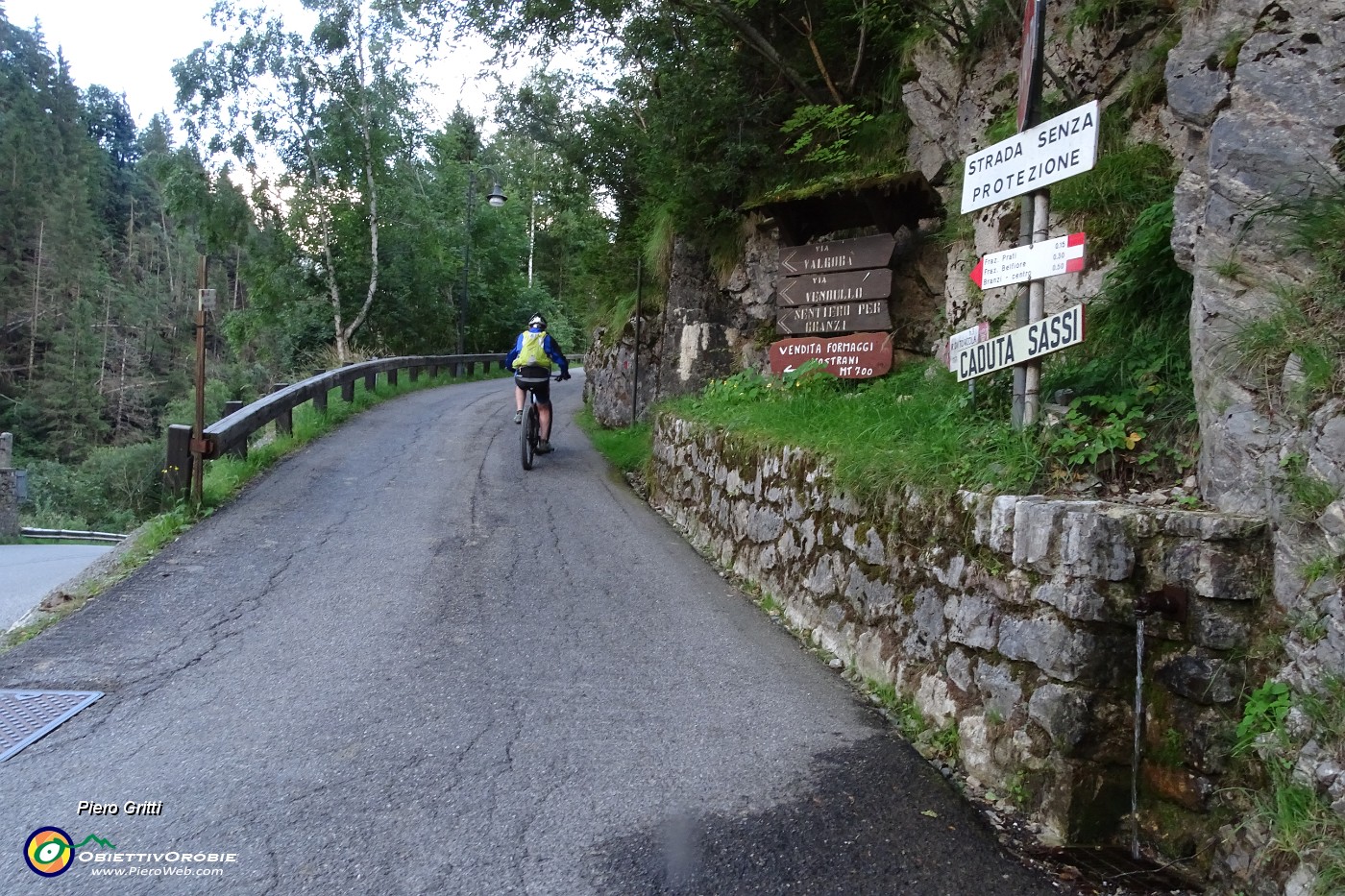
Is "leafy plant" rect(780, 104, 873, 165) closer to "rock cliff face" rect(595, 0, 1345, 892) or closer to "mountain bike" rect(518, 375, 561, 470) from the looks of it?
"mountain bike" rect(518, 375, 561, 470)

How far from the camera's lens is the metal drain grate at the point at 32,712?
3.76 m

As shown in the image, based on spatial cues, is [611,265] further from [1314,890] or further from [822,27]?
[1314,890]

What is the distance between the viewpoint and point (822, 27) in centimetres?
1027

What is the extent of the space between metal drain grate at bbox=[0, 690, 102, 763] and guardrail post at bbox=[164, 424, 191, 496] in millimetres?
3819

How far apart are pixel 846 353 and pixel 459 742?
582 centimetres

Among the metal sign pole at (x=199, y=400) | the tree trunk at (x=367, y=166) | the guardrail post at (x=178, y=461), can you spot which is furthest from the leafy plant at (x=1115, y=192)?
the tree trunk at (x=367, y=166)

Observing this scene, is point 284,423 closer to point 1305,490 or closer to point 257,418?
point 257,418

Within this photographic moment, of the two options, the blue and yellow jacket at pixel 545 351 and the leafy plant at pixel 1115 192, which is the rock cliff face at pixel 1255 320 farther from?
the blue and yellow jacket at pixel 545 351

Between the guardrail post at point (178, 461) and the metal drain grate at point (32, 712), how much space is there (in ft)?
12.5

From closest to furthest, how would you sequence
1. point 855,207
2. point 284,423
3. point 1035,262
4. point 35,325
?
point 1035,262, point 855,207, point 284,423, point 35,325

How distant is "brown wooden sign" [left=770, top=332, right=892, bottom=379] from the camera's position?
830cm

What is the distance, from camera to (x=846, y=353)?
27.9 ft

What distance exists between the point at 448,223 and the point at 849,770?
28.9 meters

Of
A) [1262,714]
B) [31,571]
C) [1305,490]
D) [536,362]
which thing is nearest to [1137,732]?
[1262,714]
